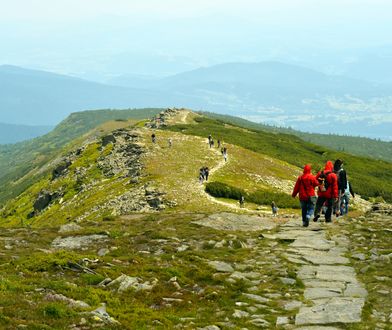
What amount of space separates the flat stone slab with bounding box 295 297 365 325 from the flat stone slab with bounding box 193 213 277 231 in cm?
1375

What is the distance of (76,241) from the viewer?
23.6m

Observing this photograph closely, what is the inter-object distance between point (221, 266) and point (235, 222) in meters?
11.6

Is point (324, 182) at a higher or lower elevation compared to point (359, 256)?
higher

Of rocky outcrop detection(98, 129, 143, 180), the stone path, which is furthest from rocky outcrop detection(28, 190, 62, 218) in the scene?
the stone path

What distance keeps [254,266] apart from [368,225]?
34.8ft

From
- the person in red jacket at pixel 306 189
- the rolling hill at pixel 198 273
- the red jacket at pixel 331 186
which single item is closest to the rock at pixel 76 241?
the rolling hill at pixel 198 273

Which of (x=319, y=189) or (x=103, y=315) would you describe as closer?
(x=103, y=315)

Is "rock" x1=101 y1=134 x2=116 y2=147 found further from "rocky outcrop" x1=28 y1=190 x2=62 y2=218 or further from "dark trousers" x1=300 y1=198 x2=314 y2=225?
"dark trousers" x1=300 y1=198 x2=314 y2=225

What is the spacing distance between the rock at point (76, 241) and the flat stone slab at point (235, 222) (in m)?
6.76

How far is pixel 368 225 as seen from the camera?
27.6m

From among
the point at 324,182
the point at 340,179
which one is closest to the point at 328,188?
the point at 324,182

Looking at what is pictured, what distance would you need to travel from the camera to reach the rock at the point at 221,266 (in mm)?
18812

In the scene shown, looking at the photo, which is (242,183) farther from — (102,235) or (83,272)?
(83,272)

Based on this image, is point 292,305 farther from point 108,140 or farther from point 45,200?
point 108,140
